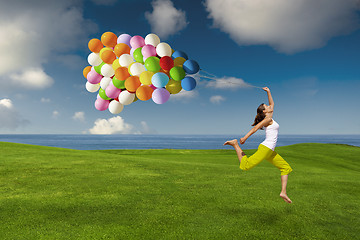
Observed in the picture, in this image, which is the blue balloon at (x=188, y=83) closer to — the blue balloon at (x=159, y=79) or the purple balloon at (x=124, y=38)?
the blue balloon at (x=159, y=79)

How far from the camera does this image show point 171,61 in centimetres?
703

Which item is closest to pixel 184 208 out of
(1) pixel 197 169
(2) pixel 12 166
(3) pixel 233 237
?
(3) pixel 233 237

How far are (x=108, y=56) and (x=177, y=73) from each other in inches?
87.0

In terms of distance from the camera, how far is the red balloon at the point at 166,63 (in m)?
6.93

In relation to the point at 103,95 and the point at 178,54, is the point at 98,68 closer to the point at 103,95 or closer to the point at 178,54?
the point at 103,95

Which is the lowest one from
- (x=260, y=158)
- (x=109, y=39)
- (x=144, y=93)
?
(x=260, y=158)

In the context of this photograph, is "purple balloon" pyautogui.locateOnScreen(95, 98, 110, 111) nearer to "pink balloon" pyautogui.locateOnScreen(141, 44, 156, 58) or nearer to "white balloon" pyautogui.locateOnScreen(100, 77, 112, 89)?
"white balloon" pyautogui.locateOnScreen(100, 77, 112, 89)

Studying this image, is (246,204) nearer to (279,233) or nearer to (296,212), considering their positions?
(296,212)

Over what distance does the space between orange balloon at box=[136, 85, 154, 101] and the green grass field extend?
124 inches

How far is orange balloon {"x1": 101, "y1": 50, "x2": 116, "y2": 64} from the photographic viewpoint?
7613mm

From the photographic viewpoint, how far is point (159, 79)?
6.77 metres

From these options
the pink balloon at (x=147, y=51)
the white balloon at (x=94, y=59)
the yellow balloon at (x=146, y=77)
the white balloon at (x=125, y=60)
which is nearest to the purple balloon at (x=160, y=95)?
the yellow balloon at (x=146, y=77)

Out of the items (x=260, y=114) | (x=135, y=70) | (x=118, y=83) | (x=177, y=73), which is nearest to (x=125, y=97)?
(x=118, y=83)

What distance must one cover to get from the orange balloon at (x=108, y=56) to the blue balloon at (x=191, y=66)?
220 cm
